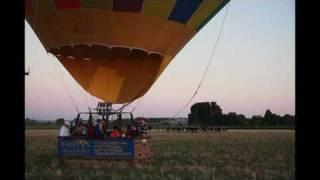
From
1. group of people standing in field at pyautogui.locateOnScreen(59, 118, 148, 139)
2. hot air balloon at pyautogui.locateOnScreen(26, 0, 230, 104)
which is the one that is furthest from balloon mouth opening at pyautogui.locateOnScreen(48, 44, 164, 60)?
group of people standing in field at pyautogui.locateOnScreen(59, 118, 148, 139)

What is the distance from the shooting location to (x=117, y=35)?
7.59m

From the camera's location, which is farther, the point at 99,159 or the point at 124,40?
the point at 124,40

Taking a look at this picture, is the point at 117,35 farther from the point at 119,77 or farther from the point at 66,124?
the point at 66,124

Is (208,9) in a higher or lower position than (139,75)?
higher

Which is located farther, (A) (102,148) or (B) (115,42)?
(B) (115,42)

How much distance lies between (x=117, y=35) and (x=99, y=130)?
4.69ft

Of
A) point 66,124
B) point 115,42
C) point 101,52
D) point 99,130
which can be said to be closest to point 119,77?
point 101,52

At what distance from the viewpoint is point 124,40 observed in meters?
7.63
